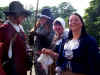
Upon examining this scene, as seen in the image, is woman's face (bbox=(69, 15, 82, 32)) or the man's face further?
the man's face

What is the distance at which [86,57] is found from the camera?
235 cm

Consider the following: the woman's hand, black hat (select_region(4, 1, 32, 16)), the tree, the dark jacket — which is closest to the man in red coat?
black hat (select_region(4, 1, 32, 16))

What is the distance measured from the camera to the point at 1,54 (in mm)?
2668

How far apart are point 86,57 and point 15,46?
986 millimetres

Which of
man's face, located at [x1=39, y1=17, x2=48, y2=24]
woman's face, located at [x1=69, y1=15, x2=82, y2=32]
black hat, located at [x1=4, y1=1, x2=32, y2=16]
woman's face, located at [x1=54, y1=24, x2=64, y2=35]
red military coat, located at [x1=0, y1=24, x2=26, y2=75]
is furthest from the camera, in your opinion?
man's face, located at [x1=39, y1=17, x2=48, y2=24]

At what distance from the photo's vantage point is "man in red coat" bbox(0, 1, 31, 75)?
2.71m

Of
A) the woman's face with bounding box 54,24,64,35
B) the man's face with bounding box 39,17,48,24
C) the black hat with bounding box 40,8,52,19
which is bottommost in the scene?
the woman's face with bounding box 54,24,64,35

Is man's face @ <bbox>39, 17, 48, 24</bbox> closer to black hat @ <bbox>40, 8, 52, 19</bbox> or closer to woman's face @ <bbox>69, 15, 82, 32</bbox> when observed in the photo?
black hat @ <bbox>40, 8, 52, 19</bbox>

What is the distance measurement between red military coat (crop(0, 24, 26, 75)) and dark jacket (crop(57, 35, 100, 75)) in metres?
0.78

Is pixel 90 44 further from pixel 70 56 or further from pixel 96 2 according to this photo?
pixel 96 2

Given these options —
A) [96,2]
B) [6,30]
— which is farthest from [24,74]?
[96,2]

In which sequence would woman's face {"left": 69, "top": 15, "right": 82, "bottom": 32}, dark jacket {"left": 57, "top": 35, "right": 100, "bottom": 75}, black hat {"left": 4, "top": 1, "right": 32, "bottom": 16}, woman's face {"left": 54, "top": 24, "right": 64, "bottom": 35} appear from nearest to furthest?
dark jacket {"left": 57, "top": 35, "right": 100, "bottom": 75} < woman's face {"left": 69, "top": 15, "right": 82, "bottom": 32} < black hat {"left": 4, "top": 1, "right": 32, "bottom": 16} < woman's face {"left": 54, "top": 24, "right": 64, "bottom": 35}

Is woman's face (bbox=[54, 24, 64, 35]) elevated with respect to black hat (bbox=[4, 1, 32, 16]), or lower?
lower

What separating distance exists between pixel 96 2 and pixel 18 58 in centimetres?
136
